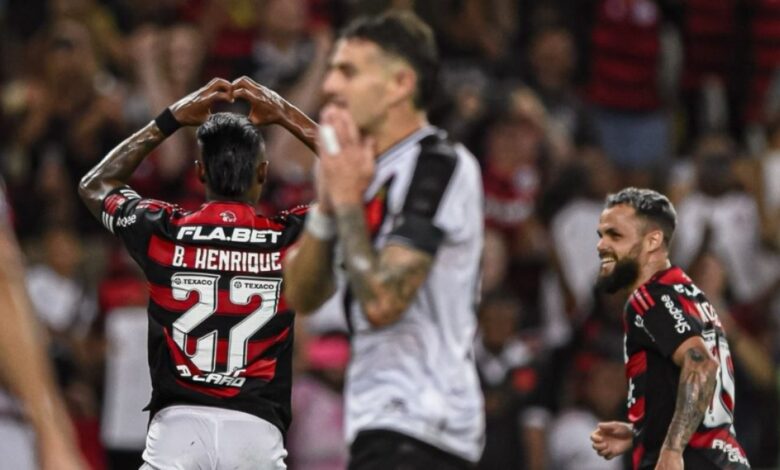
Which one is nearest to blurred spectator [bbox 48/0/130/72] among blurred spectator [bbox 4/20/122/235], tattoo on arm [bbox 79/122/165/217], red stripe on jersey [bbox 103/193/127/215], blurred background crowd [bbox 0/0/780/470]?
blurred background crowd [bbox 0/0/780/470]

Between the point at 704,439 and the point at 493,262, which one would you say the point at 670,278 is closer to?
the point at 704,439

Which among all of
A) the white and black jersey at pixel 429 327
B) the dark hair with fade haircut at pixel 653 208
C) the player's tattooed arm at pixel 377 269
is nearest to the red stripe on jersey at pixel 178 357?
the white and black jersey at pixel 429 327

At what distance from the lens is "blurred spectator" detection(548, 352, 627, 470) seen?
1010 centimetres

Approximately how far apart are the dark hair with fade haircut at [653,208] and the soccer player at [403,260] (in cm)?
90

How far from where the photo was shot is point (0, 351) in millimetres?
3113

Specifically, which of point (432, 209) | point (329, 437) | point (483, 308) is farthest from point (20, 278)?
point (483, 308)

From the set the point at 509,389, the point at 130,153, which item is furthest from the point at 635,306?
the point at 509,389

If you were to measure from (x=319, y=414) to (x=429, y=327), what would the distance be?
4.87 meters

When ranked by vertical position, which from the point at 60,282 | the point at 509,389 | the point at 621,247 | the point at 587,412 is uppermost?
the point at 621,247

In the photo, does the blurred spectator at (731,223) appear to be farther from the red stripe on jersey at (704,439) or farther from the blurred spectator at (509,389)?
the red stripe on jersey at (704,439)

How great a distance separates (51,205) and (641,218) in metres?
6.01

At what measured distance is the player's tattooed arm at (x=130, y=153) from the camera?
5.66 m

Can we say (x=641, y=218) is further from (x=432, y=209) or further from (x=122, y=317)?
(x=122, y=317)

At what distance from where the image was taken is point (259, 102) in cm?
568
